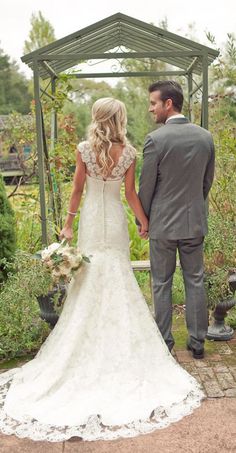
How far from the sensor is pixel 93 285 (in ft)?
10.8

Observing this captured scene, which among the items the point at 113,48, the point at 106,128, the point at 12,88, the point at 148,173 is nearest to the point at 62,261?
the point at 148,173

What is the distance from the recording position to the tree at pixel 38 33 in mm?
27688

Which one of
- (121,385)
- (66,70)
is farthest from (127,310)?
(66,70)

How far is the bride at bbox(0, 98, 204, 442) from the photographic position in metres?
2.75

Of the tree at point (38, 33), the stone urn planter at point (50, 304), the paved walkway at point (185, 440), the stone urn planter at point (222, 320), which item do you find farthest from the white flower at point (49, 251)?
the tree at point (38, 33)

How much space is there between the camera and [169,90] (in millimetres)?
3256

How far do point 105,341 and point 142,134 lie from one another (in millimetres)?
11167

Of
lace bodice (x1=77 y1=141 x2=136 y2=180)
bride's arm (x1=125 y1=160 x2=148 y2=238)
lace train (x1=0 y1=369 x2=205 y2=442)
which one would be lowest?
lace train (x1=0 y1=369 x2=205 y2=442)

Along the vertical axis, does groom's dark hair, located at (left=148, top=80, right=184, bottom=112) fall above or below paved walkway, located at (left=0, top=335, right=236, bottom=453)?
above

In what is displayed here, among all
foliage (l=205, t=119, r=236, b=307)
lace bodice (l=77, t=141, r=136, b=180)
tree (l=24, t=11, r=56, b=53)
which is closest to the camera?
lace bodice (l=77, t=141, r=136, b=180)

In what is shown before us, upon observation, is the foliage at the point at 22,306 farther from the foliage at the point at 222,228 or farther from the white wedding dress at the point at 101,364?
the foliage at the point at 222,228

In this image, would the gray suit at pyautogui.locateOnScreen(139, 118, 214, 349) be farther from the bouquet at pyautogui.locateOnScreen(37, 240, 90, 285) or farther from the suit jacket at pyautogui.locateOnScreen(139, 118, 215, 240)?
the bouquet at pyautogui.locateOnScreen(37, 240, 90, 285)

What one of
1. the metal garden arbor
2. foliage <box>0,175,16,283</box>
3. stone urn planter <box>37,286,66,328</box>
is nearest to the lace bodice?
the metal garden arbor

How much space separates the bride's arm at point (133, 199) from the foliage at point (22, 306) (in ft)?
2.66
